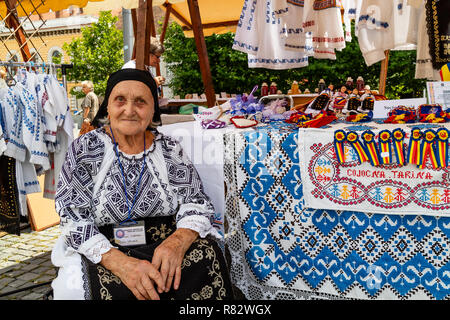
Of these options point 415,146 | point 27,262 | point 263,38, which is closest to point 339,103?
point 415,146

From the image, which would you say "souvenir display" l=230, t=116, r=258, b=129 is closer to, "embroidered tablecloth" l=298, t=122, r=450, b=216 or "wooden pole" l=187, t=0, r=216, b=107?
"embroidered tablecloth" l=298, t=122, r=450, b=216

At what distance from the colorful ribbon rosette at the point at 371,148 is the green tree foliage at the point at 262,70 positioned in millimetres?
6880

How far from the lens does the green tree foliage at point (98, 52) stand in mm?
17703

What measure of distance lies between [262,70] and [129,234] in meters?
8.44

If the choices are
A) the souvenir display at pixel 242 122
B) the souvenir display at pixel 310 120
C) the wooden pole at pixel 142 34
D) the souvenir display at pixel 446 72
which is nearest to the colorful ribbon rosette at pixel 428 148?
the souvenir display at pixel 310 120

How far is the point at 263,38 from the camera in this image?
448cm

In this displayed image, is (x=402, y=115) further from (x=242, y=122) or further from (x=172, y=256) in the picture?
(x=172, y=256)

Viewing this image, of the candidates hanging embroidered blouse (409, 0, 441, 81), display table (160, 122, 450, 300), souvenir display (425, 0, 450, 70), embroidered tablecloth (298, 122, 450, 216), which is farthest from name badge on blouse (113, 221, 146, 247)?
hanging embroidered blouse (409, 0, 441, 81)

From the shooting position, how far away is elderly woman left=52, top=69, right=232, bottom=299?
171 cm

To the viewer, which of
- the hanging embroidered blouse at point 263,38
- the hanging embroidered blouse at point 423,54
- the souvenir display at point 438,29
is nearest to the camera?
the souvenir display at point 438,29

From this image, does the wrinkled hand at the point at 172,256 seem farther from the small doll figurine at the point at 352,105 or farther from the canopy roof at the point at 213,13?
the canopy roof at the point at 213,13

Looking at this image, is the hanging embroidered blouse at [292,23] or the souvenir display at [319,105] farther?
the hanging embroidered blouse at [292,23]
